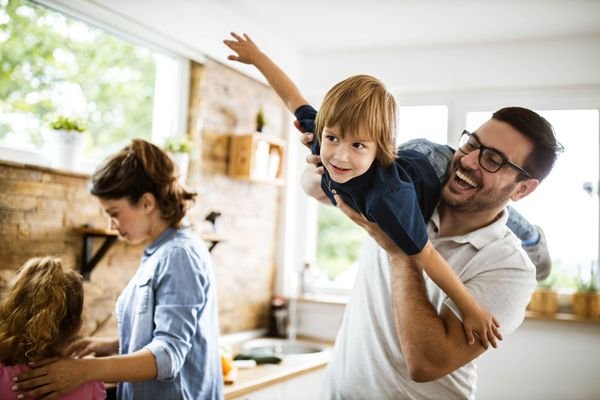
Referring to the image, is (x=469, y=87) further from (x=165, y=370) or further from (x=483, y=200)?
(x=165, y=370)

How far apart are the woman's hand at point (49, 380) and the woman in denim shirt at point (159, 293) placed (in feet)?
0.34

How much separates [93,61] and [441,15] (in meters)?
1.82

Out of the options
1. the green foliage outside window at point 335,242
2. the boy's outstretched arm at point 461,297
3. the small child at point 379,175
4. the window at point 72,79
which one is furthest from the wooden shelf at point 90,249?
the green foliage outside window at point 335,242

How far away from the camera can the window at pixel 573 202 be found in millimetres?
3135

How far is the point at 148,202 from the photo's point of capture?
1648 mm

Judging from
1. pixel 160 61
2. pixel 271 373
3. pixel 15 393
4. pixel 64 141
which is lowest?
pixel 271 373

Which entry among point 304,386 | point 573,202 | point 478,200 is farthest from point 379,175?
point 573,202

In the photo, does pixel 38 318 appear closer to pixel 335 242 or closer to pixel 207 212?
pixel 207 212

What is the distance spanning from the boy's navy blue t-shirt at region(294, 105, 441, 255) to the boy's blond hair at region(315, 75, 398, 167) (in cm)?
4

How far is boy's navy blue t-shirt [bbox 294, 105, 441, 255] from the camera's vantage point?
1210 millimetres

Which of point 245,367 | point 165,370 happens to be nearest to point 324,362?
point 245,367

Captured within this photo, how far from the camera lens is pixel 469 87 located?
3525mm

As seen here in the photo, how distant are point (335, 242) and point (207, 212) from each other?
137 cm

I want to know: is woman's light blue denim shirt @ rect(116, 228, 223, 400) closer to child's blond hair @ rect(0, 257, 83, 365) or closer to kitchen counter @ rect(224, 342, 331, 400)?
child's blond hair @ rect(0, 257, 83, 365)
